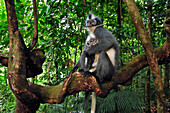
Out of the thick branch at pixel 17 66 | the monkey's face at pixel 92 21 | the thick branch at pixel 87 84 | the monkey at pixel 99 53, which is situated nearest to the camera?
the thick branch at pixel 17 66

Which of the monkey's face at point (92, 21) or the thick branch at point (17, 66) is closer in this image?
the thick branch at point (17, 66)

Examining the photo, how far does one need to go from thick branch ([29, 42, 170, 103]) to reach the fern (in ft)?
2.98

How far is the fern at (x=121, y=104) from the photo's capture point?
9.73ft

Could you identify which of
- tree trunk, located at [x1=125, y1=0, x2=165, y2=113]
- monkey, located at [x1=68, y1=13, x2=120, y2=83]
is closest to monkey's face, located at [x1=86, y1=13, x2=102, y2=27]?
monkey, located at [x1=68, y1=13, x2=120, y2=83]

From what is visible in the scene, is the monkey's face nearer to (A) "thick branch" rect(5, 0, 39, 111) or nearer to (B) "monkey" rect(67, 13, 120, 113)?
(B) "monkey" rect(67, 13, 120, 113)

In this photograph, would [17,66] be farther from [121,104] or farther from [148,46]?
[121,104]

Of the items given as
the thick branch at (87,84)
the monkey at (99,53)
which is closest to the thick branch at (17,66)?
the thick branch at (87,84)

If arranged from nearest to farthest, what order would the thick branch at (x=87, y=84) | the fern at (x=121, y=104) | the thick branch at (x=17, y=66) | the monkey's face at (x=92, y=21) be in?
the thick branch at (x=17, y=66) < the thick branch at (x=87, y=84) < the fern at (x=121, y=104) < the monkey's face at (x=92, y=21)

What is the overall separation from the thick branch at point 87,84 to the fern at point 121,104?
35.7 inches

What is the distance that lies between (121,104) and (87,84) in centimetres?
114

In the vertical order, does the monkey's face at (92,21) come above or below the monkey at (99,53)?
above

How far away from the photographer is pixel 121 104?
295 centimetres

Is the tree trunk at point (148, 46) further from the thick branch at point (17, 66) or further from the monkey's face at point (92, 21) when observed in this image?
the thick branch at point (17, 66)

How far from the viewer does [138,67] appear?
2.23m
